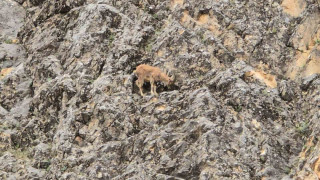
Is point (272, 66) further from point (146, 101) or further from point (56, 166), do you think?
point (56, 166)

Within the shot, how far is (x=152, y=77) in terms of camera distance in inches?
935

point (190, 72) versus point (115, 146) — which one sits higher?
point (190, 72)

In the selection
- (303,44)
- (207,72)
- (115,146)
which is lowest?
(115,146)

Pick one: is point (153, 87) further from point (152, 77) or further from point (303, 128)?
point (303, 128)

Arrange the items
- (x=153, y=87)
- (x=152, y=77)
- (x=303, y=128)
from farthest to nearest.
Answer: (x=153, y=87), (x=152, y=77), (x=303, y=128)

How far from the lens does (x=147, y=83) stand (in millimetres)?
24141

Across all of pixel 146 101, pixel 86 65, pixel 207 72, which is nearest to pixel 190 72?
pixel 207 72

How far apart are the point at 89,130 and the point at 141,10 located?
681 cm

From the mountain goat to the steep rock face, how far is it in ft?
0.96

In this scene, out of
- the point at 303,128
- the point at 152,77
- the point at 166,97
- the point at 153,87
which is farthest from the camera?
the point at 153,87

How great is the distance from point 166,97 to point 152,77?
3.34 feet

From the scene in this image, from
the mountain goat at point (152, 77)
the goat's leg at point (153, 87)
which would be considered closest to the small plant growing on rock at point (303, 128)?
the mountain goat at point (152, 77)

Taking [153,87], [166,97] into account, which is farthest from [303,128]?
[153,87]

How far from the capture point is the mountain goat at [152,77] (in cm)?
2375
